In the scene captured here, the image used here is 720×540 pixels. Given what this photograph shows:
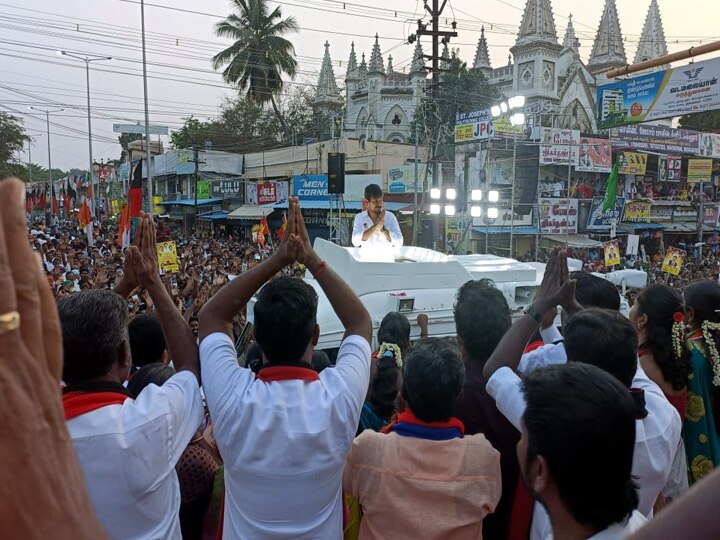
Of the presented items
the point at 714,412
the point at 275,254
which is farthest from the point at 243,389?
the point at 714,412

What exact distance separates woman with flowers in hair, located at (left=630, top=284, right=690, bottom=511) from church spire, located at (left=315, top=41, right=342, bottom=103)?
58.5 m

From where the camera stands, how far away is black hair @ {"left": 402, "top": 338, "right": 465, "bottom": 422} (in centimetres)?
207

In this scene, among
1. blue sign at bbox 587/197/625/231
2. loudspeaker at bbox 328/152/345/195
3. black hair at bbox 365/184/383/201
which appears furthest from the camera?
blue sign at bbox 587/197/625/231

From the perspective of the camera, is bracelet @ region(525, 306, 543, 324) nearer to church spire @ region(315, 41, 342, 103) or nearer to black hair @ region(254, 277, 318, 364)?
black hair @ region(254, 277, 318, 364)

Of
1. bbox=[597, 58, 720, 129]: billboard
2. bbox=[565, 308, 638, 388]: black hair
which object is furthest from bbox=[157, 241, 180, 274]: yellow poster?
bbox=[597, 58, 720, 129]: billboard

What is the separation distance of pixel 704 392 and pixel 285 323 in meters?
2.46

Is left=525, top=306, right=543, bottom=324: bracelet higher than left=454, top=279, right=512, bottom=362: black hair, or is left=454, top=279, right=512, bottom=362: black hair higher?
left=525, top=306, right=543, bottom=324: bracelet

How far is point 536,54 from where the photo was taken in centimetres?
3884

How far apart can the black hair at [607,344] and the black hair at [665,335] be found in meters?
0.98

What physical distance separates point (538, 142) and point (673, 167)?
913 centimetres

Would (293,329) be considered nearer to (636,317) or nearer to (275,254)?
(275,254)

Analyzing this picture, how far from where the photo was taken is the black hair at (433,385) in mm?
2074

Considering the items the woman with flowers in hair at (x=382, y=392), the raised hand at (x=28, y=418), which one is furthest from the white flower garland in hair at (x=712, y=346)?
the raised hand at (x=28, y=418)

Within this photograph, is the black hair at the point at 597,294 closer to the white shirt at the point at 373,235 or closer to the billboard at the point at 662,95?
the white shirt at the point at 373,235
